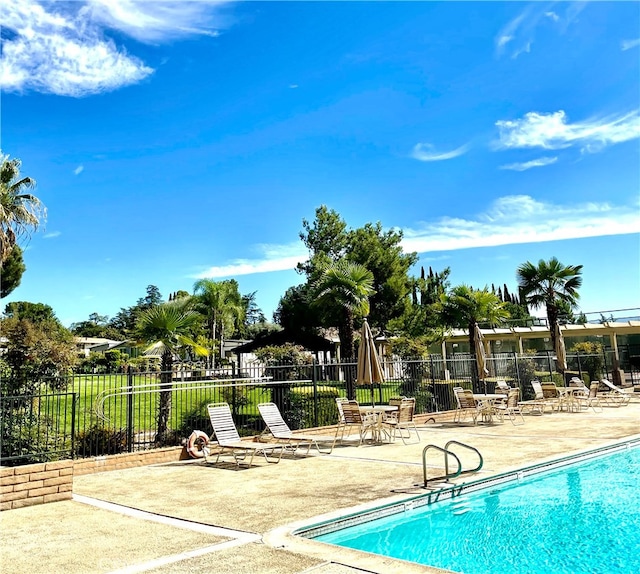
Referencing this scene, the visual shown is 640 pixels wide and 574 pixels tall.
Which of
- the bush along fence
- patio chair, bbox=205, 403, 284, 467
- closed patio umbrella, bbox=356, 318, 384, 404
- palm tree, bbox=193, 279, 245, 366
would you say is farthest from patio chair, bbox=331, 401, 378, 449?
palm tree, bbox=193, 279, 245, 366

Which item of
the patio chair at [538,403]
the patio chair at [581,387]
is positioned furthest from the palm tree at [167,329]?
the patio chair at [581,387]

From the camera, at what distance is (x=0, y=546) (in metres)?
5.31

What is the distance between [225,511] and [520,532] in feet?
11.3

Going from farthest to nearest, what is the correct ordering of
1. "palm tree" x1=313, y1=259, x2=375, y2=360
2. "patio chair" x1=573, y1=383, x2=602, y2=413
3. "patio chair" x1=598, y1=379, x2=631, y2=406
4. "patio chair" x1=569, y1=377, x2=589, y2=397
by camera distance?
1. "patio chair" x1=598, y1=379, x2=631, y2=406
2. "patio chair" x1=569, y1=377, x2=589, y2=397
3. "palm tree" x1=313, y1=259, x2=375, y2=360
4. "patio chair" x1=573, y1=383, x2=602, y2=413

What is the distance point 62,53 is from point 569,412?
18.3 meters

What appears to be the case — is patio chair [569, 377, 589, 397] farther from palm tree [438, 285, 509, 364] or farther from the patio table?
the patio table

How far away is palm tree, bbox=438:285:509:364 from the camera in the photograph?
22.4 metres

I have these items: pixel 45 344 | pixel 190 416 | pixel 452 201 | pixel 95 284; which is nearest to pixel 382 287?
pixel 452 201

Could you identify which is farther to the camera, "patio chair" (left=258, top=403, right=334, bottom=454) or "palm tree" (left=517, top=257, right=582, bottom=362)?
"palm tree" (left=517, top=257, right=582, bottom=362)

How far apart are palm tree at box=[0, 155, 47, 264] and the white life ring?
9169 millimetres

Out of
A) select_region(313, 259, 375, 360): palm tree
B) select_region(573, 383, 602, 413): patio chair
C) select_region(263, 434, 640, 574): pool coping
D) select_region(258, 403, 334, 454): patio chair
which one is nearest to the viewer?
select_region(263, 434, 640, 574): pool coping

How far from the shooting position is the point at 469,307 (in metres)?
22.4

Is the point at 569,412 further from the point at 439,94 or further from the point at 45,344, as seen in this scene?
the point at 45,344

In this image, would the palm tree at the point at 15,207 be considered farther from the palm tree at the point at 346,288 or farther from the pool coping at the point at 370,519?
the pool coping at the point at 370,519
